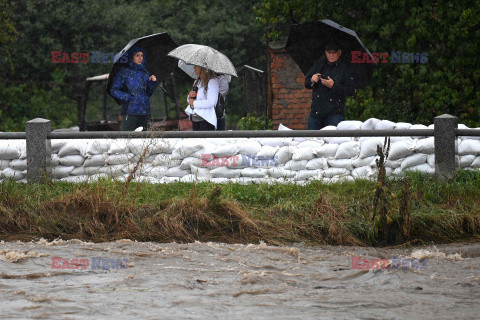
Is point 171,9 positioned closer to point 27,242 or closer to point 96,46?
point 96,46

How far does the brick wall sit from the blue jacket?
3.27 metres

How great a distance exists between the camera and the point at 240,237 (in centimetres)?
769

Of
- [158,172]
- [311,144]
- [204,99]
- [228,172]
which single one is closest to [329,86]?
[311,144]

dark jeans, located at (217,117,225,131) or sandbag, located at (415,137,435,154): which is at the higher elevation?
dark jeans, located at (217,117,225,131)

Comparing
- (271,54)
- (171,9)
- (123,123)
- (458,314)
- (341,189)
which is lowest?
(458,314)

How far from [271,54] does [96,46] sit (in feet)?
47.1

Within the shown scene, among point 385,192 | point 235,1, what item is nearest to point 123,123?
point 385,192

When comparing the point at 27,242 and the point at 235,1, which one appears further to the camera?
the point at 235,1

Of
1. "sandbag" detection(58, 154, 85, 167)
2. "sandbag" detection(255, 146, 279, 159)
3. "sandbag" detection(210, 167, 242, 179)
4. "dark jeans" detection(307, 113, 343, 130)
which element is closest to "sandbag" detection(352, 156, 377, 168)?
"sandbag" detection(255, 146, 279, 159)

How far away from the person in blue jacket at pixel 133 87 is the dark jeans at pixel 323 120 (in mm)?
2327

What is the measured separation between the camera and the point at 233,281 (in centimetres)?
620

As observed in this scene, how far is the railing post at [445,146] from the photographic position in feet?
28.1

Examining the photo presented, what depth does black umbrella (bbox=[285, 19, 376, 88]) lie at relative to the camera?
33.3ft

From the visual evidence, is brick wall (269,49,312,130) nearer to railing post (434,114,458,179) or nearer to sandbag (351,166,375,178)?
sandbag (351,166,375,178)
